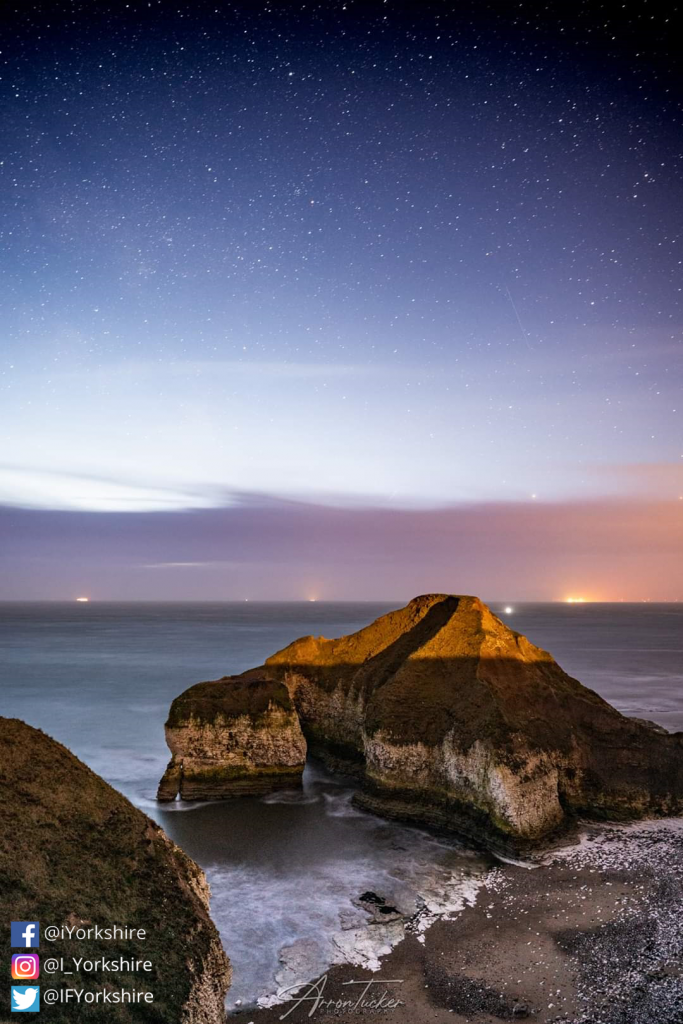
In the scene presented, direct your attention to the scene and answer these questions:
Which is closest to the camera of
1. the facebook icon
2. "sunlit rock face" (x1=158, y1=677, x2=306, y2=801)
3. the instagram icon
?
the instagram icon

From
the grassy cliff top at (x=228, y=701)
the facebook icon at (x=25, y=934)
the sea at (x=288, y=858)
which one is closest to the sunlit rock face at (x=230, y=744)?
the grassy cliff top at (x=228, y=701)

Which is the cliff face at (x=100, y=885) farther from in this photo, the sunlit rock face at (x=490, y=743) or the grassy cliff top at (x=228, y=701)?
the grassy cliff top at (x=228, y=701)

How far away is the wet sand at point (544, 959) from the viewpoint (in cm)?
1468

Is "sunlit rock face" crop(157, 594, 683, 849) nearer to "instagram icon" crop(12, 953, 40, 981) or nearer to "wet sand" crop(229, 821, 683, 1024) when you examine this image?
"wet sand" crop(229, 821, 683, 1024)

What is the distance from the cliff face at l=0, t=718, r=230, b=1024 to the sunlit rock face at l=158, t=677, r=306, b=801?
1777 cm

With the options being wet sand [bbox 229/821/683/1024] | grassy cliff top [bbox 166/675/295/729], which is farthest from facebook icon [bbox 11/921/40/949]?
grassy cliff top [bbox 166/675/295/729]

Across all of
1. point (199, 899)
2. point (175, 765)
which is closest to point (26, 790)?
point (199, 899)

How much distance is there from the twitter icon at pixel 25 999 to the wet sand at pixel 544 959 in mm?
6305

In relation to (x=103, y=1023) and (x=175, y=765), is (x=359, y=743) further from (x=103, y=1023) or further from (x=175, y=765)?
(x=103, y=1023)

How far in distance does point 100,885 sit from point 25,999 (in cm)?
194

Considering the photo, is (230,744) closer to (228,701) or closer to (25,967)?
(228,701)

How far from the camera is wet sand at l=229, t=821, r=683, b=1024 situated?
14680mm

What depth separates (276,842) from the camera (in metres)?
25.2

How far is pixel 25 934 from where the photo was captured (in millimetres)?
10453
